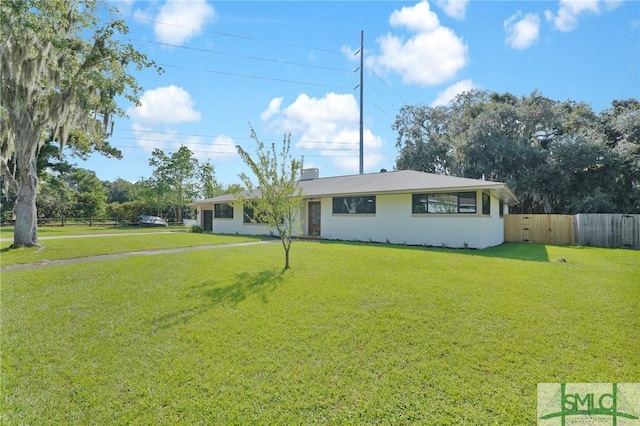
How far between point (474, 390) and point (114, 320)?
461 cm

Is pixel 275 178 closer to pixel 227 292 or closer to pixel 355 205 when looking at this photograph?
pixel 227 292

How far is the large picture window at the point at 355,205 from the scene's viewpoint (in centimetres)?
1503

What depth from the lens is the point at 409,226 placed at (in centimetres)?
1380

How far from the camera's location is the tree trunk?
1097 cm

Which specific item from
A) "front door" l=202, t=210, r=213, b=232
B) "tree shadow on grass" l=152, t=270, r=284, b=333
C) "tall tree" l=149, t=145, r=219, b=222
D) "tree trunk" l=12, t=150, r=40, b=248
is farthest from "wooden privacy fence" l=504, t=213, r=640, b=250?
"tall tree" l=149, t=145, r=219, b=222

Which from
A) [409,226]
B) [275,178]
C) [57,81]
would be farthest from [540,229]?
[57,81]

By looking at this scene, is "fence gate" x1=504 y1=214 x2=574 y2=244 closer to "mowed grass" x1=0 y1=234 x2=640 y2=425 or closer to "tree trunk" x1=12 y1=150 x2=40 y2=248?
"mowed grass" x1=0 y1=234 x2=640 y2=425

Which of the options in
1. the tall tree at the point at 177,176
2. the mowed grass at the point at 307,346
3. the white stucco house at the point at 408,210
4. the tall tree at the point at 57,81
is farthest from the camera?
→ the tall tree at the point at 177,176

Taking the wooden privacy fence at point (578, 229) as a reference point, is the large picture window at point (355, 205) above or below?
above

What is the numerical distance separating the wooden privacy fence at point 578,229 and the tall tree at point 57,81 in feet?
58.9

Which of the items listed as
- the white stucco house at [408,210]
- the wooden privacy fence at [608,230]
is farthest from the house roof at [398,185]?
the wooden privacy fence at [608,230]

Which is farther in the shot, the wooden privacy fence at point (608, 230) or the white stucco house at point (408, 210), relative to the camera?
the wooden privacy fence at point (608, 230)

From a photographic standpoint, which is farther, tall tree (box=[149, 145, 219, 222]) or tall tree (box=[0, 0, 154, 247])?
tall tree (box=[149, 145, 219, 222])
